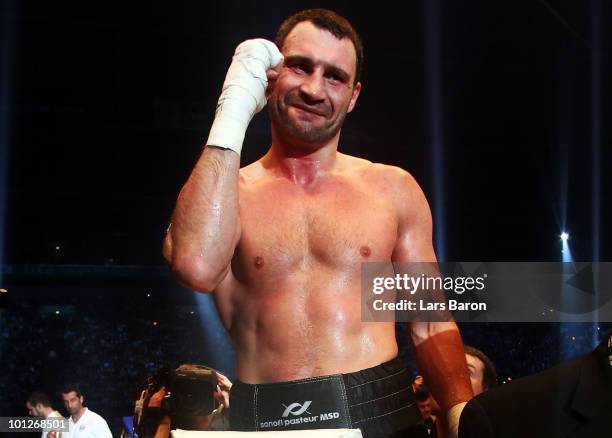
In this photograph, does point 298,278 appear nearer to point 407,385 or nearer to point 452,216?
point 407,385

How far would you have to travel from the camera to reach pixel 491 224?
2699mm

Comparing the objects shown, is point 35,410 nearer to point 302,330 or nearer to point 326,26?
point 302,330

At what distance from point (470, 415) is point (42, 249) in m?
2.66

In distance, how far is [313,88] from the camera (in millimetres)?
1483

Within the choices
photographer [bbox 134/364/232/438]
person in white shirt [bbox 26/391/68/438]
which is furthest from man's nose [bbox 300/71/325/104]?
person in white shirt [bbox 26/391/68/438]

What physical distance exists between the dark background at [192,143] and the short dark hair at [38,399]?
60 mm

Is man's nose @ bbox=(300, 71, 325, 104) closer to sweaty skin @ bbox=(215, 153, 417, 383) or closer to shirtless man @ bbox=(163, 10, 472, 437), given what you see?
shirtless man @ bbox=(163, 10, 472, 437)

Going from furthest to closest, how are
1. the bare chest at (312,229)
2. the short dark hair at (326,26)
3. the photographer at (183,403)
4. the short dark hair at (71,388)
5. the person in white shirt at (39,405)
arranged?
the short dark hair at (71,388)
the person in white shirt at (39,405)
the photographer at (183,403)
the short dark hair at (326,26)
the bare chest at (312,229)

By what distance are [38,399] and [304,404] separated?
223 cm

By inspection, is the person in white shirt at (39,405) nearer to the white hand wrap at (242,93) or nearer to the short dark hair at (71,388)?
the short dark hair at (71,388)

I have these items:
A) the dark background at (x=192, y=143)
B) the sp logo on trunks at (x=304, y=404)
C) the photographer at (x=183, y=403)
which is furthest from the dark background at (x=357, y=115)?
the sp logo on trunks at (x=304, y=404)

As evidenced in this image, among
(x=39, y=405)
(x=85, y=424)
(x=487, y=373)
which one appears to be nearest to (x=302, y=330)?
(x=487, y=373)

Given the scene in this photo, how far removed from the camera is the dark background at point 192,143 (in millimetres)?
2463

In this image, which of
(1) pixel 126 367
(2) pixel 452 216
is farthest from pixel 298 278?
(1) pixel 126 367
